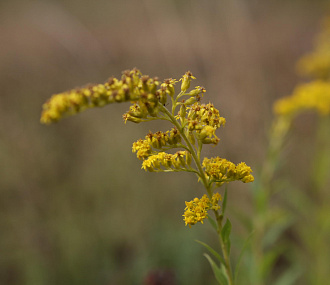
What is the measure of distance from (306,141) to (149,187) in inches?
141

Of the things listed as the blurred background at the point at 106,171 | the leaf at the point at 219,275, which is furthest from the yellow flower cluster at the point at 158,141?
the blurred background at the point at 106,171

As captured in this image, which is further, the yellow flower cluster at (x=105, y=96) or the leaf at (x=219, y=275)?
the leaf at (x=219, y=275)

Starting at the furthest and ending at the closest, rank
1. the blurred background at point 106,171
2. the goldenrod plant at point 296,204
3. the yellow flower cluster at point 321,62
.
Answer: the yellow flower cluster at point 321,62 < the blurred background at point 106,171 < the goldenrod plant at point 296,204

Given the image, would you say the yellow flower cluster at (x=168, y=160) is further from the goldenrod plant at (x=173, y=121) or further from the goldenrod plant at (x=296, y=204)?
the goldenrod plant at (x=296, y=204)

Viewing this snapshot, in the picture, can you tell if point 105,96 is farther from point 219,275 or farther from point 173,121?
point 219,275

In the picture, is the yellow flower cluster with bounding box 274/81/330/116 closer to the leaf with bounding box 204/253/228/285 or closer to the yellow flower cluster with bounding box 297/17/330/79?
the yellow flower cluster with bounding box 297/17/330/79

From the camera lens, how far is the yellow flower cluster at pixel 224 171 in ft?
5.33

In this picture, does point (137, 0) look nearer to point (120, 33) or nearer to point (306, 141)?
point (120, 33)

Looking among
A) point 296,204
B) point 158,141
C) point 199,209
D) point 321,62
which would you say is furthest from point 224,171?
point 321,62

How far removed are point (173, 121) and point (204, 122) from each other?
0.59 feet

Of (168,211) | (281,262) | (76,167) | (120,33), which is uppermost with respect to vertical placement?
(120,33)

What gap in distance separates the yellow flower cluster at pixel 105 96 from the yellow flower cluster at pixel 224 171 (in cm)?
41

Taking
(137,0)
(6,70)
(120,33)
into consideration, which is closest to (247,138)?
(6,70)

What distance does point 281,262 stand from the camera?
4.61 m
